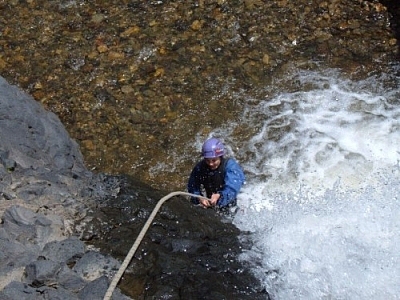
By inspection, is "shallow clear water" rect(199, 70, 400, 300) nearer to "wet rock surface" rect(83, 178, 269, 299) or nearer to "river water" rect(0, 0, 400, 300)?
"river water" rect(0, 0, 400, 300)

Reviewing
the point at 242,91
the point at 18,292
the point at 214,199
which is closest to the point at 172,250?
the point at 18,292

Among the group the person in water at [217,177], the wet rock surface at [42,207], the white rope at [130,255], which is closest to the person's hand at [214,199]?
the person in water at [217,177]

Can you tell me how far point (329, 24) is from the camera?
28.4ft

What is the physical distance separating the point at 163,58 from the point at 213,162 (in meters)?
2.96

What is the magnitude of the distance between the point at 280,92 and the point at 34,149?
11.9ft

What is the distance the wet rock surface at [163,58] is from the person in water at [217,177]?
997 millimetres

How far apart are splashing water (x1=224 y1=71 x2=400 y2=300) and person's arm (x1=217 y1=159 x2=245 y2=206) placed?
209mm

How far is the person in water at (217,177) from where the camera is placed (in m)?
5.82

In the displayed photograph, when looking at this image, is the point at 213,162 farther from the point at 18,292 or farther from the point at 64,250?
the point at 18,292

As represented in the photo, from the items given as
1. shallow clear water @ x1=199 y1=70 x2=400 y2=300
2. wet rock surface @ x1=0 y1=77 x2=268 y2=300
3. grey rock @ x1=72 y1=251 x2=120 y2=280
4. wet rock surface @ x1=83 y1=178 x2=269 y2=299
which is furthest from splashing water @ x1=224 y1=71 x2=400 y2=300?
grey rock @ x1=72 y1=251 x2=120 y2=280

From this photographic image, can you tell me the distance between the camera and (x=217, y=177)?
19.8 ft

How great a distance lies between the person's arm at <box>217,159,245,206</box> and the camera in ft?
19.5

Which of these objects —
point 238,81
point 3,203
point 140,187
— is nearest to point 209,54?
point 238,81

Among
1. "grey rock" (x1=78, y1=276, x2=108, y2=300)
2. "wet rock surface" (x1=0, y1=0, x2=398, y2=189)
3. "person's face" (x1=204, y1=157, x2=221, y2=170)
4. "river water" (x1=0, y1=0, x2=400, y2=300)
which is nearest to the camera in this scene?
"grey rock" (x1=78, y1=276, x2=108, y2=300)
